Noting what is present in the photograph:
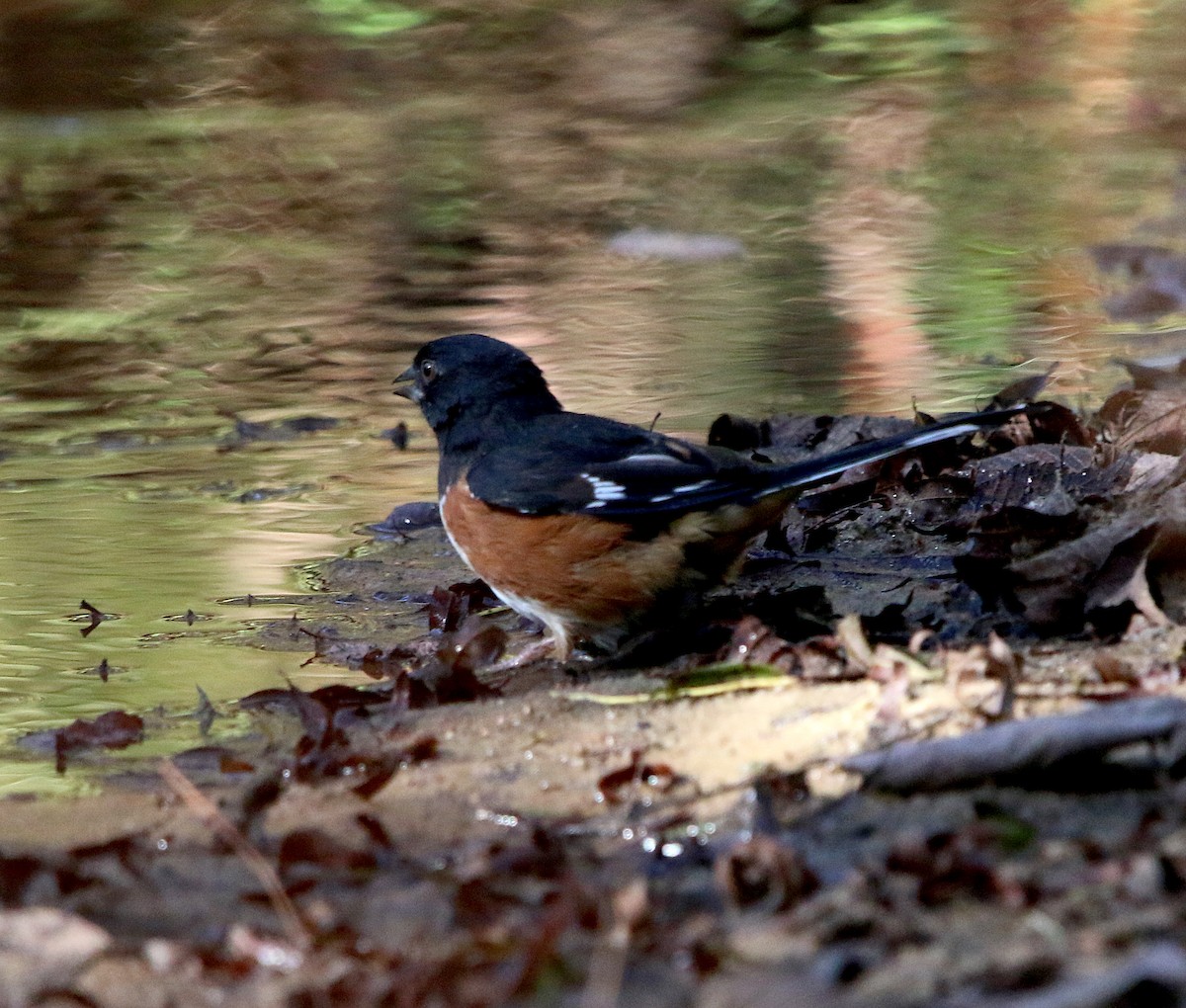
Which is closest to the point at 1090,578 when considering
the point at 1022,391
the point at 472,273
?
the point at 1022,391

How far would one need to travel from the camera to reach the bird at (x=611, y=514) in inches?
147

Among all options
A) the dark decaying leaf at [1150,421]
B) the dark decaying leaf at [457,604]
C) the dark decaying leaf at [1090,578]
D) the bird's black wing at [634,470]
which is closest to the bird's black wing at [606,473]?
the bird's black wing at [634,470]

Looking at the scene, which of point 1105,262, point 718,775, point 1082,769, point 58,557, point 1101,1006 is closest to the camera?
point 1101,1006

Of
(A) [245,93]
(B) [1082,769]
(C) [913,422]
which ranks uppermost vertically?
(B) [1082,769]

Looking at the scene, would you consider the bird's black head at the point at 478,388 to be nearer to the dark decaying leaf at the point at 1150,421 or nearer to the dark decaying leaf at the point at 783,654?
the dark decaying leaf at the point at 783,654

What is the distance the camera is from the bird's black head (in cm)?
436

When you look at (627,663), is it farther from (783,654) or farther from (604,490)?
(783,654)

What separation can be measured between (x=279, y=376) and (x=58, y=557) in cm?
186

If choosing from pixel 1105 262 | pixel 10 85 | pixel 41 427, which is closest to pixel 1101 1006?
pixel 1105 262

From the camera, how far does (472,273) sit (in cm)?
833

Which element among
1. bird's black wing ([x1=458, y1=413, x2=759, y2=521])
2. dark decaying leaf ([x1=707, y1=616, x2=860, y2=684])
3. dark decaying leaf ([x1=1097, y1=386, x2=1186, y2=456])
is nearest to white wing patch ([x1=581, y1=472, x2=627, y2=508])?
bird's black wing ([x1=458, y1=413, x2=759, y2=521])

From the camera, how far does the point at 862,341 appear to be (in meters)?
6.70

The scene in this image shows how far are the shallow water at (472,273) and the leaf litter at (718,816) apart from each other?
806mm

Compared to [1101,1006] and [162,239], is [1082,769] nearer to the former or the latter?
[1101,1006]
